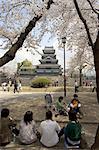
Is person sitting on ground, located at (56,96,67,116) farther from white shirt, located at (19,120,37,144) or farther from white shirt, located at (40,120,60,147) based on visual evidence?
white shirt, located at (40,120,60,147)

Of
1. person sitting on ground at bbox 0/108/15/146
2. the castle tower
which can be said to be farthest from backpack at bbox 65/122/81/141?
the castle tower

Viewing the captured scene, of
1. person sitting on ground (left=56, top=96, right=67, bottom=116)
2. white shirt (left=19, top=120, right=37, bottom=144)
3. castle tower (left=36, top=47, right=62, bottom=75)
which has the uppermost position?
castle tower (left=36, top=47, right=62, bottom=75)

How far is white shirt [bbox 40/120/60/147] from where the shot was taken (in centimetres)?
941

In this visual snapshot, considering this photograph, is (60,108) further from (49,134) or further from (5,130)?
(49,134)

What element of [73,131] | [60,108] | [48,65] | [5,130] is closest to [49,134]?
[73,131]

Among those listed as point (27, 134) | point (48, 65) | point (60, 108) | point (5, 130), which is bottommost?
point (27, 134)

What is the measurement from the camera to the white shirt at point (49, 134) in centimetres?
941

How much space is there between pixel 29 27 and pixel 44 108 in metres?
7.97

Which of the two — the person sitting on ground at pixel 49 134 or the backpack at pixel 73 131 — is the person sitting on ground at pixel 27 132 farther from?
the backpack at pixel 73 131

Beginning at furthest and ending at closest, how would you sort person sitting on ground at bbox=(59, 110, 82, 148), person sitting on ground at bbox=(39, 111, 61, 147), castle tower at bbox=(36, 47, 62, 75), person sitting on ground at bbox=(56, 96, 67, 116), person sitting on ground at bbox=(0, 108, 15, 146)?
castle tower at bbox=(36, 47, 62, 75)
person sitting on ground at bbox=(56, 96, 67, 116)
person sitting on ground at bbox=(0, 108, 15, 146)
person sitting on ground at bbox=(39, 111, 61, 147)
person sitting on ground at bbox=(59, 110, 82, 148)

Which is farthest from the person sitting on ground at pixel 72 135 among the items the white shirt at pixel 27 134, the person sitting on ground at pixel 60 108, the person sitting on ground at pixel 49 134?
the person sitting on ground at pixel 60 108

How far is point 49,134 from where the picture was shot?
30.8ft

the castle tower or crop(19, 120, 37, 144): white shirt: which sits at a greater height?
the castle tower

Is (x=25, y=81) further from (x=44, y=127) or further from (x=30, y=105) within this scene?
(x=44, y=127)
